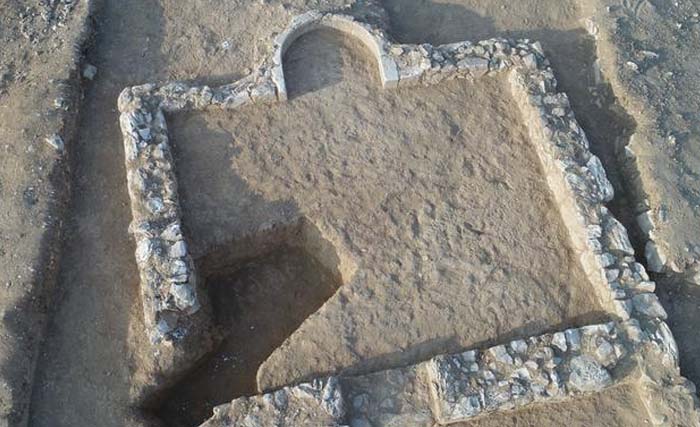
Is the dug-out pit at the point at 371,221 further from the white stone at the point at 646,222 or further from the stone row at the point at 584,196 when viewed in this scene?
the white stone at the point at 646,222

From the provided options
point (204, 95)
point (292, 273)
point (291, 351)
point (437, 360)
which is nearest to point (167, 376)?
point (291, 351)

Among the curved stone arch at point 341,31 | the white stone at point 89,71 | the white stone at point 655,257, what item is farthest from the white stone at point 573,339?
the white stone at point 89,71

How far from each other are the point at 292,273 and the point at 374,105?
80.9 inches

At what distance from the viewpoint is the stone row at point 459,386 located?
18.7 feet

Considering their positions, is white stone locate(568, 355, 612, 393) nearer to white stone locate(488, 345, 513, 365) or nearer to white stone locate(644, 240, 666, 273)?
white stone locate(488, 345, 513, 365)

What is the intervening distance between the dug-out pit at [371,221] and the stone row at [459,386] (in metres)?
0.26

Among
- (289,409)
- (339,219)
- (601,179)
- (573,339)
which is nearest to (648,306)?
(573,339)

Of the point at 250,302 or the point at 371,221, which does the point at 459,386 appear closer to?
the point at 371,221

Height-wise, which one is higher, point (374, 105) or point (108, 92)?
point (374, 105)

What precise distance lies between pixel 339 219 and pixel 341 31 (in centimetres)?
248

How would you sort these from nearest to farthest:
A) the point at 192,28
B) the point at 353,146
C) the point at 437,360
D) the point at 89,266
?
the point at 437,360 < the point at 89,266 < the point at 353,146 < the point at 192,28

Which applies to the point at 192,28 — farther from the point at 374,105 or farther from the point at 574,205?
the point at 574,205

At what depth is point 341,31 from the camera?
7.88 meters

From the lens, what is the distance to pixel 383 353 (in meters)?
6.15
